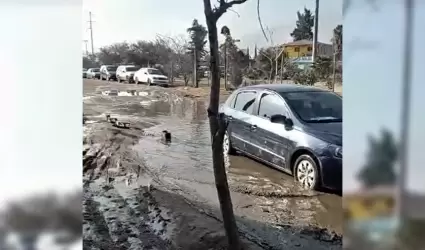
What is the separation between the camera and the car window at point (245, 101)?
199 centimetres

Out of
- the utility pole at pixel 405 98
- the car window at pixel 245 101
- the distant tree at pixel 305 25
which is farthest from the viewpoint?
the car window at pixel 245 101

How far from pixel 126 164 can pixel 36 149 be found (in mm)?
374

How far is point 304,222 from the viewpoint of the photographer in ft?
6.15

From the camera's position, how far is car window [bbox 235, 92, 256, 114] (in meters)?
1.99

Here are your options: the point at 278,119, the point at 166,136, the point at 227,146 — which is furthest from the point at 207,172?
the point at 278,119

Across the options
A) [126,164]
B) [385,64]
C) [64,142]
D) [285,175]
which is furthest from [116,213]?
[385,64]

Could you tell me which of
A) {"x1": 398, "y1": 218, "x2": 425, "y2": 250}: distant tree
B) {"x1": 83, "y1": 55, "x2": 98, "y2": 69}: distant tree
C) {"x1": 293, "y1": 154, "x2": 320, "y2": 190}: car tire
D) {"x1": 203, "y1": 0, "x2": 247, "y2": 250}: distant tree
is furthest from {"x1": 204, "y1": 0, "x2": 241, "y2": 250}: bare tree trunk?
{"x1": 398, "y1": 218, "x2": 425, "y2": 250}: distant tree

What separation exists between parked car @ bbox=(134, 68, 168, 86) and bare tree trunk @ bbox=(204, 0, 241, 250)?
231mm

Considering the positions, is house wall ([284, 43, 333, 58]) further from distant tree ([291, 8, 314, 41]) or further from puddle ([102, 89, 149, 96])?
puddle ([102, 89, 149, 96])

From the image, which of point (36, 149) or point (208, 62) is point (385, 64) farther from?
point (36, 149)

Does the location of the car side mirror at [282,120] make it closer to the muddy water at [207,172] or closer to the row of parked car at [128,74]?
the muddy water at [207,172]

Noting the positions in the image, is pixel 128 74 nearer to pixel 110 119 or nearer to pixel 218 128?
pixel 110 119

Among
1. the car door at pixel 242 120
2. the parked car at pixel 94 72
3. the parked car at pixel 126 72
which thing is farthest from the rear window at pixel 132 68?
the car door at pixel 242 120

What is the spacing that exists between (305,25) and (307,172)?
57 centimetres
